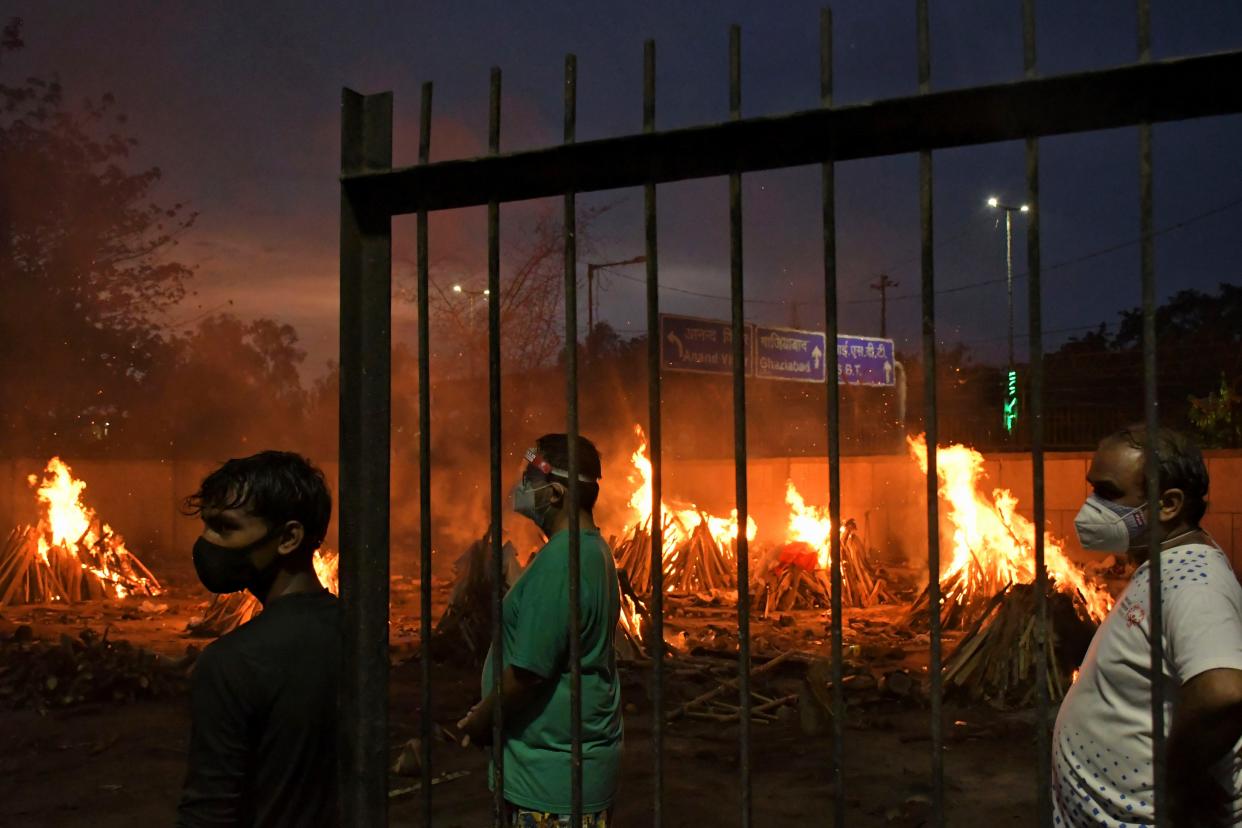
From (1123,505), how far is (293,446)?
76.4 ft

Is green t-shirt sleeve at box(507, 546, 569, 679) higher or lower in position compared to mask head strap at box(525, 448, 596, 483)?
lower

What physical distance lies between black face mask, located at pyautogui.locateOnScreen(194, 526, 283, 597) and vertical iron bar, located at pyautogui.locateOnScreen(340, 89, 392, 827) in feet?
0.63

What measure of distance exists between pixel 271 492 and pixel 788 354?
1593 cm

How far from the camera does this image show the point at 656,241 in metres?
2.28

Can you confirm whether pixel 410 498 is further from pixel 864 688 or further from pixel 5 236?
pixel 864 688

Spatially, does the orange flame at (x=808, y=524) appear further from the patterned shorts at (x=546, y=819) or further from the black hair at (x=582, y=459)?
the patterned shorts at (x=546, y=819)

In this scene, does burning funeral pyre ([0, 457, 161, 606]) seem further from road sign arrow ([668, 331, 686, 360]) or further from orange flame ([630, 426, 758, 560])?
road sign arrow ([668, 331, 686, 360])

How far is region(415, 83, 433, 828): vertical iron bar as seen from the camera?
2387 mm

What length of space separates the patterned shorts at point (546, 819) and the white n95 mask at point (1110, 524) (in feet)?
5.39

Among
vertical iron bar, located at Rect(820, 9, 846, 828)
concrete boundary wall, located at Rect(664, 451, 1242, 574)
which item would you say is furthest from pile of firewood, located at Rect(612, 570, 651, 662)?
vertical iron bar, located at Rect(820, 9, 846, 828)

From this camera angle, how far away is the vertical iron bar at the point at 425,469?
239 cm

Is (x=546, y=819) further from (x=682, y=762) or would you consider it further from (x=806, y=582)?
(x=806, y=582)

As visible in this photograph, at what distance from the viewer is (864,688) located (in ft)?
29.8

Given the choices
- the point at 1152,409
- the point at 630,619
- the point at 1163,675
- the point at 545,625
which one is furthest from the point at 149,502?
the point at 1152,409
